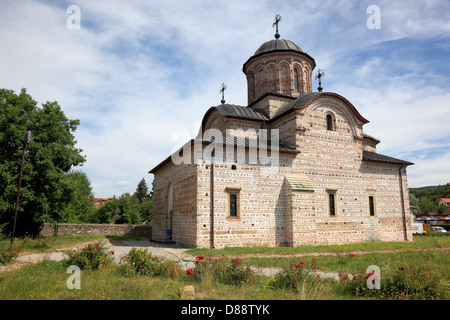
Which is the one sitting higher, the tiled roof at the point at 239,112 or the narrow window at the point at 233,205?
the tiled roof at the point at 239,112

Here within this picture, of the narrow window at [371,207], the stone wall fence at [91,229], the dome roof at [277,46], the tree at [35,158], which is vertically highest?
the dome roof at [277,46]

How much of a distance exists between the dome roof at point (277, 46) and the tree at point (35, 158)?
1349cm

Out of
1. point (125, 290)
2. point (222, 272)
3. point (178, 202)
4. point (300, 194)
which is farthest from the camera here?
point (178, 202)

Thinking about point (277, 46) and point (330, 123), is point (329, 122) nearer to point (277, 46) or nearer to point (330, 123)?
A: point (330, 123)

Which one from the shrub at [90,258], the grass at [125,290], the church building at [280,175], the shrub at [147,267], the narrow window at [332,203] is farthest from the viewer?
the narrow window at [332,203]

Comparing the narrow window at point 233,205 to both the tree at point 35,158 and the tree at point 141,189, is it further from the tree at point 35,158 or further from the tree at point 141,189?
the tree at point 141,189

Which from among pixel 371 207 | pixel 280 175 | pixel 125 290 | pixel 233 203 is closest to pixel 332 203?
pixel 371 207

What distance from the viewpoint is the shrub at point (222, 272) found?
619cm

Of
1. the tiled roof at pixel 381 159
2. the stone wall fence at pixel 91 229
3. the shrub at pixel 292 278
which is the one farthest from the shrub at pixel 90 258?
the tiled roof at pixel 381 159

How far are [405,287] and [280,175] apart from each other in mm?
9352

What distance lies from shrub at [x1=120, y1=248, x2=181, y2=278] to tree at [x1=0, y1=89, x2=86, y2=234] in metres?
9.95

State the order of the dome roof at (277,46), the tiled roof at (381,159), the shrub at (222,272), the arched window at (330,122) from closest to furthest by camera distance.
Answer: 1. the shrub at (222,272)
2. the arched window at (330,122)
3. the tiled roof at (381,159)
4. the dome roof at (277,46)

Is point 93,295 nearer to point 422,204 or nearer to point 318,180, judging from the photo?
point 318,180

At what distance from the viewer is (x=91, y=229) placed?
2136cm
